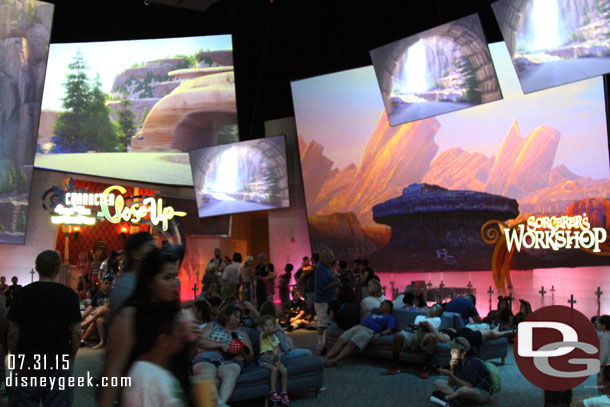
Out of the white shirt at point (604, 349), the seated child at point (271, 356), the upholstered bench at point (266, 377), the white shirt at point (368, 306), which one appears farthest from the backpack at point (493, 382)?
the white shirt at point (368, 306)

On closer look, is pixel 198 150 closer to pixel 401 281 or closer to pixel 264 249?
pixel 264 249

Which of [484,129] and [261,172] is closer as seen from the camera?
[484,129]

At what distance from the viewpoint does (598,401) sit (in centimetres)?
497

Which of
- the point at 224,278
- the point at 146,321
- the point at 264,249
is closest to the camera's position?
the point at 146,321

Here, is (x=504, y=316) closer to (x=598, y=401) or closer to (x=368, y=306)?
(x=368, y=306)

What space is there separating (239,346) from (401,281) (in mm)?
10198

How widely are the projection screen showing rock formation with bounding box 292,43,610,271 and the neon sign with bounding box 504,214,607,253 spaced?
0.16m

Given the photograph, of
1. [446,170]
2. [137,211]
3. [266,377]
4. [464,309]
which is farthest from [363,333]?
[137,211]

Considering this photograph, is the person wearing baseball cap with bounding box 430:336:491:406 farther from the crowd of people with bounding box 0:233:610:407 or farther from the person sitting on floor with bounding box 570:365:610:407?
the person sitting on floor with bounding box 570:365:610:407

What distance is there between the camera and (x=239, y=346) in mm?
6355

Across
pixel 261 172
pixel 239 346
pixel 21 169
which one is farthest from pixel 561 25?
pixel 21 169

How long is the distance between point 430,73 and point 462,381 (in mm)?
8429

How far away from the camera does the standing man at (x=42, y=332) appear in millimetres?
3941

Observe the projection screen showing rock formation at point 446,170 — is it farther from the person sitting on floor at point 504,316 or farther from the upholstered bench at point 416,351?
the upholstered bench at point 416,351
